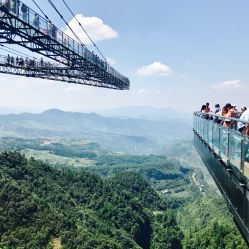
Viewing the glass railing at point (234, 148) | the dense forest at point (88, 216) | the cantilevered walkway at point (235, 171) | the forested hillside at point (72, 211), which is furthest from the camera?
the dense forest at point (88, 216)

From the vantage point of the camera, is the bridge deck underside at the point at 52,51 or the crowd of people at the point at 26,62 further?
the crowd of people at the point at 26,62

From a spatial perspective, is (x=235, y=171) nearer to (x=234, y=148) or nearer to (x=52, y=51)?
(x=234, y=148)

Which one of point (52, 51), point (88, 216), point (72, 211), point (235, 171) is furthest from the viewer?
point (88, 216)

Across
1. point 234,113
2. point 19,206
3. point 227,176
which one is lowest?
point 19,206

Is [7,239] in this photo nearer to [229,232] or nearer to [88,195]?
[229,232]

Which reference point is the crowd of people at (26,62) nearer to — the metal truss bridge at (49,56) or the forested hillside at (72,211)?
the metal truss bridge at (49,56)

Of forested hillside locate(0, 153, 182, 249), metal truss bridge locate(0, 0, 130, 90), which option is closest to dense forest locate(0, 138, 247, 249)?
forested hillside locate(0, 153, 182, 249)

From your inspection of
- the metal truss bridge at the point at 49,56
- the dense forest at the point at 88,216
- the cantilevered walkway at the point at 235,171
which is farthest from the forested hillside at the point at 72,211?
the cantilevered walkway at the point at 235,171

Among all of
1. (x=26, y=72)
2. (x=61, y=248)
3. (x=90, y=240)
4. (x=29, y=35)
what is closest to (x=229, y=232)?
(x=90, y=240)

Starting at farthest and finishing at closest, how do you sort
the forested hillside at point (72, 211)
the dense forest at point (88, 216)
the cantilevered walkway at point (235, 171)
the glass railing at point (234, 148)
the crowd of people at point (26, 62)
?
the dense forest at point (88, 216), the forested hillside at point (72, 211), the crowd of people at point (26, 62), the glass railing at point (234, 148), the cantilevered walkway at point (235, 171)

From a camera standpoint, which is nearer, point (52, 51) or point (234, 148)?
point (234, 148)

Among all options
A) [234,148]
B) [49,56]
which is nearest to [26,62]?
[49,56]
